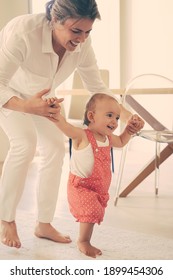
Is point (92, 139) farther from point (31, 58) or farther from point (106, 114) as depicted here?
point (31, 58)

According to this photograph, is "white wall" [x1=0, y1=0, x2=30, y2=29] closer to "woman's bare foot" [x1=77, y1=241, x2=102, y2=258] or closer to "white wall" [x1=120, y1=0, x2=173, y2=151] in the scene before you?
"white wall" [x1=120, y1=0, x2=173, y2=151]

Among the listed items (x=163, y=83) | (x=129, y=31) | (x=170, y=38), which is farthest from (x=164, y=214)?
(x=129, y=31)

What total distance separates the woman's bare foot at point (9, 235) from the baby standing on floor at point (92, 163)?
0.26 meters

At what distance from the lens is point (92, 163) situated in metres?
1.73

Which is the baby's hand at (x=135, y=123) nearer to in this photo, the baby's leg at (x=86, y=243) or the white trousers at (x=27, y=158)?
the white trousers at (x=27, y=158)

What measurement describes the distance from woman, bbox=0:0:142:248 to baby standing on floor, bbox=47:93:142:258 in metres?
0.11

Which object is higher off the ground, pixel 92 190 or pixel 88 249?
pixel 92 190

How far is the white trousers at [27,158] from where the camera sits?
170 cm

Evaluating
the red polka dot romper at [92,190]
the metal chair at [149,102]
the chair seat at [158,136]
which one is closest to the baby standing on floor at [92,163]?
the red polka dot romper at [92,190]

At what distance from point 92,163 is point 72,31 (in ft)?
1.75

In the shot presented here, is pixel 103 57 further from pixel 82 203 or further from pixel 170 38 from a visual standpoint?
pixel 82 203

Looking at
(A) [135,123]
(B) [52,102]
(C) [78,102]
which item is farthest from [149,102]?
(B) [52,102]

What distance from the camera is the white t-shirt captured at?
155cm

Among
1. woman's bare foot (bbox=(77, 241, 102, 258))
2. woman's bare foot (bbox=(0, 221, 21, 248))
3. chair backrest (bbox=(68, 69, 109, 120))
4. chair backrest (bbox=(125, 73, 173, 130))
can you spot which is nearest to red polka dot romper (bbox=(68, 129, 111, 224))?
woman's bare foot (bbox=(77, 241, 102, 258))
